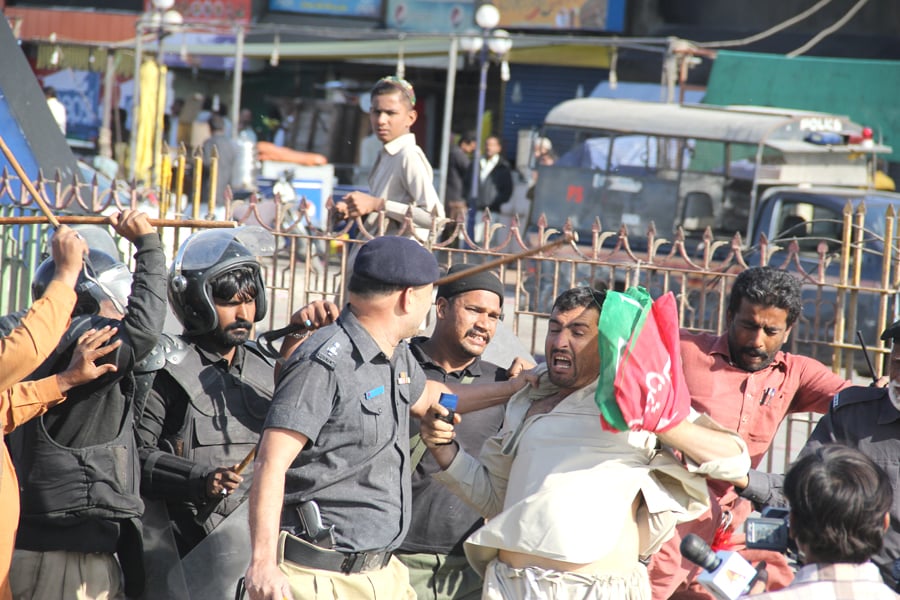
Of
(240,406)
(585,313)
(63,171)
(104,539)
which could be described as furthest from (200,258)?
(63,171)

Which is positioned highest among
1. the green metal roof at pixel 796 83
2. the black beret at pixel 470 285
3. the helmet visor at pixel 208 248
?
the green metal roof at pixel 796 83

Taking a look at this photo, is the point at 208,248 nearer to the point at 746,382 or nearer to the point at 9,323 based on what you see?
the point at 9,323

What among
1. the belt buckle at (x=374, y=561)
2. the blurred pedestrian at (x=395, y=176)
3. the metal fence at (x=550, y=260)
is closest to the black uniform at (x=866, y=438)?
the belt buckle at (x=374, y=561)

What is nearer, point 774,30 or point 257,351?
point 257,351

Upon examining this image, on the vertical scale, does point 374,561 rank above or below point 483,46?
below

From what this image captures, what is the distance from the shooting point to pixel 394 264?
3475 millimetres

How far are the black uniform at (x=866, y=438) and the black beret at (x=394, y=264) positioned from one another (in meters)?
1.27

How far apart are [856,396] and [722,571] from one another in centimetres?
141

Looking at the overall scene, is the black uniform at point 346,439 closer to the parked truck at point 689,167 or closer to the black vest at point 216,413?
the black vest at point 216,413

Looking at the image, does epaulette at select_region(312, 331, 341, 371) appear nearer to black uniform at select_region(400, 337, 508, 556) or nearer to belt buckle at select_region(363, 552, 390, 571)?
belt buckle at select_region(363, 552, 390, 571)

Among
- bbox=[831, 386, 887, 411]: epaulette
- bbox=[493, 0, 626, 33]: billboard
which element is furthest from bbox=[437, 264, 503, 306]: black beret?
bbox=[493, 0, 626, 33]: billboard

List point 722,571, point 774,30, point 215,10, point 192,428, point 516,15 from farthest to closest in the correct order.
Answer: point 215,10 → point 516,15 → point 774,30 → point 192,428 → point 722,571

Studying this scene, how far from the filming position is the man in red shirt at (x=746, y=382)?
14.1 feet

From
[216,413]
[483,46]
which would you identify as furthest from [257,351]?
[483,46]
